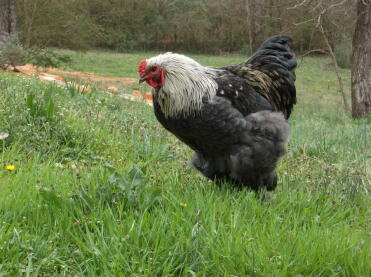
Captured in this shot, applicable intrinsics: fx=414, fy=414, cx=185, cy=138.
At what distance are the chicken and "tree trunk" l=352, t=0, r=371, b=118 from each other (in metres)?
8.76

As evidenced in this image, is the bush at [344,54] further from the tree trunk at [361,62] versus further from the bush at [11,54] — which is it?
the bush at [11,54]

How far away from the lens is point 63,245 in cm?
242

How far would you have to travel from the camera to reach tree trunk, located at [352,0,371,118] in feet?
36.7

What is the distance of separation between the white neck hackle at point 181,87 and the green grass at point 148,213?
1.85ft

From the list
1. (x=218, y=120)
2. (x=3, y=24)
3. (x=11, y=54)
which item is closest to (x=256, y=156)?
(x=218, y=120)

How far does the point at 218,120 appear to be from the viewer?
3.33m

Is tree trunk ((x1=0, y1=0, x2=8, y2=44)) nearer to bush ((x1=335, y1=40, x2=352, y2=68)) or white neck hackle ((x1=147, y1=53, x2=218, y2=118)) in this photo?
white neck hackle ((x1=147, y1=53, x2=218, y2=118))

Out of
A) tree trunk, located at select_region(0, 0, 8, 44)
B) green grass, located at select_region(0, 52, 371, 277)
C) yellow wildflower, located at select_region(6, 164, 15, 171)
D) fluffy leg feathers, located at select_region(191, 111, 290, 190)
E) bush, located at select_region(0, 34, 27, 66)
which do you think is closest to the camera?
green grass, located at select_region(0, 52, 371, 277)

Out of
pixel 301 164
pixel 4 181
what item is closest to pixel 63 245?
pixel 4 181

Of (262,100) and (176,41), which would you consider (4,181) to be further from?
(176,41)

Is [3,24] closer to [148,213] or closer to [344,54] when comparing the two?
[148,213]

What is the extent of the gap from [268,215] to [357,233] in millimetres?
615

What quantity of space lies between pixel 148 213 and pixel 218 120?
1.00 metres

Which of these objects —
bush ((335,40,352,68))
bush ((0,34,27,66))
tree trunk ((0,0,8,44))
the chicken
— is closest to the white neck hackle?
the chicken
